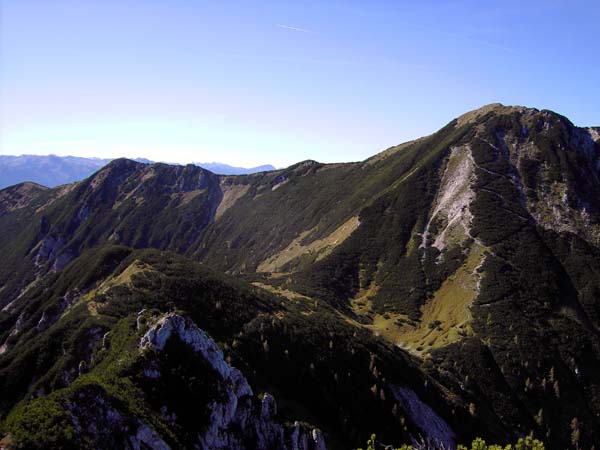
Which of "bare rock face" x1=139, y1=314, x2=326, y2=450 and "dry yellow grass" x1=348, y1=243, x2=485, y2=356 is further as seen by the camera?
"dry yellow grass" x1=348, y1=243, x2=485, y2=356

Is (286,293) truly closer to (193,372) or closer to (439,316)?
(439,316)

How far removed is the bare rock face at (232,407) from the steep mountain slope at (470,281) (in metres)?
10.7

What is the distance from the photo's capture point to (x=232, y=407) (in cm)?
4597

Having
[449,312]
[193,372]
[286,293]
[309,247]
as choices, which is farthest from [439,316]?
[193,372]

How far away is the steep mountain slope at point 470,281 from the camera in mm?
80875

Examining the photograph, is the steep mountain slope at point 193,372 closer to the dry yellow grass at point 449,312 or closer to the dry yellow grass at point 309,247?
the dry yellow grass at point 449,312

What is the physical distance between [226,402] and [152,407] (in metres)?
8.46

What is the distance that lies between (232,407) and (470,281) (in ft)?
308

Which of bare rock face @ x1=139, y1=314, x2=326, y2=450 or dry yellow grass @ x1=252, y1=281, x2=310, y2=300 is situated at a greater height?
bare rock face @ x1=139, y1=314, x2=326, y2=450

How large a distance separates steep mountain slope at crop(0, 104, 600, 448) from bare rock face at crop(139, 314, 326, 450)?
35.2 ft

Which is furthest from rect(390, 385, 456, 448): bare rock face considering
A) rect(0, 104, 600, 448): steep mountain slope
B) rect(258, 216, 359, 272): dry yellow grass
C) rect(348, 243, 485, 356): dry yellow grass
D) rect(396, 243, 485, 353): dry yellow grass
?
rect(258, 216, 359, 272): dry yellow grass

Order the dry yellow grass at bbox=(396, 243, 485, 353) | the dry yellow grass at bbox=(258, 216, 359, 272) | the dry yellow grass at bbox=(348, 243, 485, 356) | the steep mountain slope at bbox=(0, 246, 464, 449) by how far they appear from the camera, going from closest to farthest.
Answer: the steep mountain slope at bbox=(0, 246, 464, 449) → the dry yellow grass at bbox=(396, 243, 485, 353) → the dry yellow grass at bbox=(348, 243, 485, 356) → the dry yellow grass at bbox=(258, 216, 359, 272)

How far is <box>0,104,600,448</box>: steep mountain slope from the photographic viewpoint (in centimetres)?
8088

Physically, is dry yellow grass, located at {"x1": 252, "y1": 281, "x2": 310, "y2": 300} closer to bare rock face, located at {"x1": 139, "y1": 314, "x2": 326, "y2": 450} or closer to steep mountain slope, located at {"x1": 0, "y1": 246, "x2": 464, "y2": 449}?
steep mountain slope, located at {"x1": 0, "y1": 246, "x2": 464, "y2": 449}
